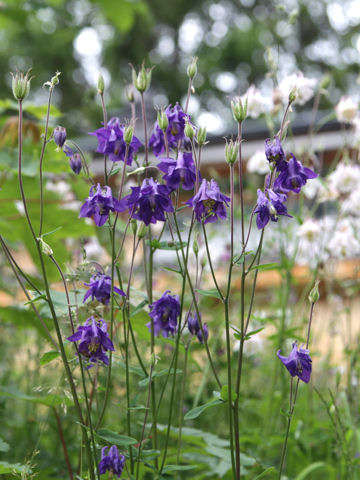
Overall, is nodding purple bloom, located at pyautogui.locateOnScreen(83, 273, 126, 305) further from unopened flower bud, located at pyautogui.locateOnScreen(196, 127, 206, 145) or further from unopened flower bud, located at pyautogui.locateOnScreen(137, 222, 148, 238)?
unopened flower bud, located at pyautogui.locateOnScreen(196, 127, 206, 145)

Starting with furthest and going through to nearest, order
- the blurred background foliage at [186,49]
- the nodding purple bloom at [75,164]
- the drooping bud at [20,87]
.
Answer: the blurred background foliage at [186,49], the nodding purple bloom at [75,164], the drooping bud at [20,87]

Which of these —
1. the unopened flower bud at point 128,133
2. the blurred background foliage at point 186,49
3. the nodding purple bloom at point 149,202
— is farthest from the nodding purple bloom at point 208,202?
the blurred background foliage at point 186,49

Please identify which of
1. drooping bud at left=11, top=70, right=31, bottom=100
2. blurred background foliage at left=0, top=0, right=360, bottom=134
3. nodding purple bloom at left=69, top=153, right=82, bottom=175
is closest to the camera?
drooping bud at left=11, top=70, right=31, bottom=100

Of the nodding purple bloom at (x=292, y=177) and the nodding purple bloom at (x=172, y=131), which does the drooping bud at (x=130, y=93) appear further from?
the nodding purple bloom at (x=292, y=177)

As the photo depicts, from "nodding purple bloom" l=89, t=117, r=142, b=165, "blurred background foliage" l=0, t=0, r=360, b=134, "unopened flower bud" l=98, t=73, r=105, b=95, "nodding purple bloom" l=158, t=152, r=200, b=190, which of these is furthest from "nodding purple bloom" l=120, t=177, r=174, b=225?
"blurred background foliage" l=0, t=0, r=360, b=134

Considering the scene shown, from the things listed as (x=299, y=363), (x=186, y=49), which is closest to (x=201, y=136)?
(x=299, y=363)

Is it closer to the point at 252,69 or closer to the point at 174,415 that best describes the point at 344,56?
the point at 252,69
